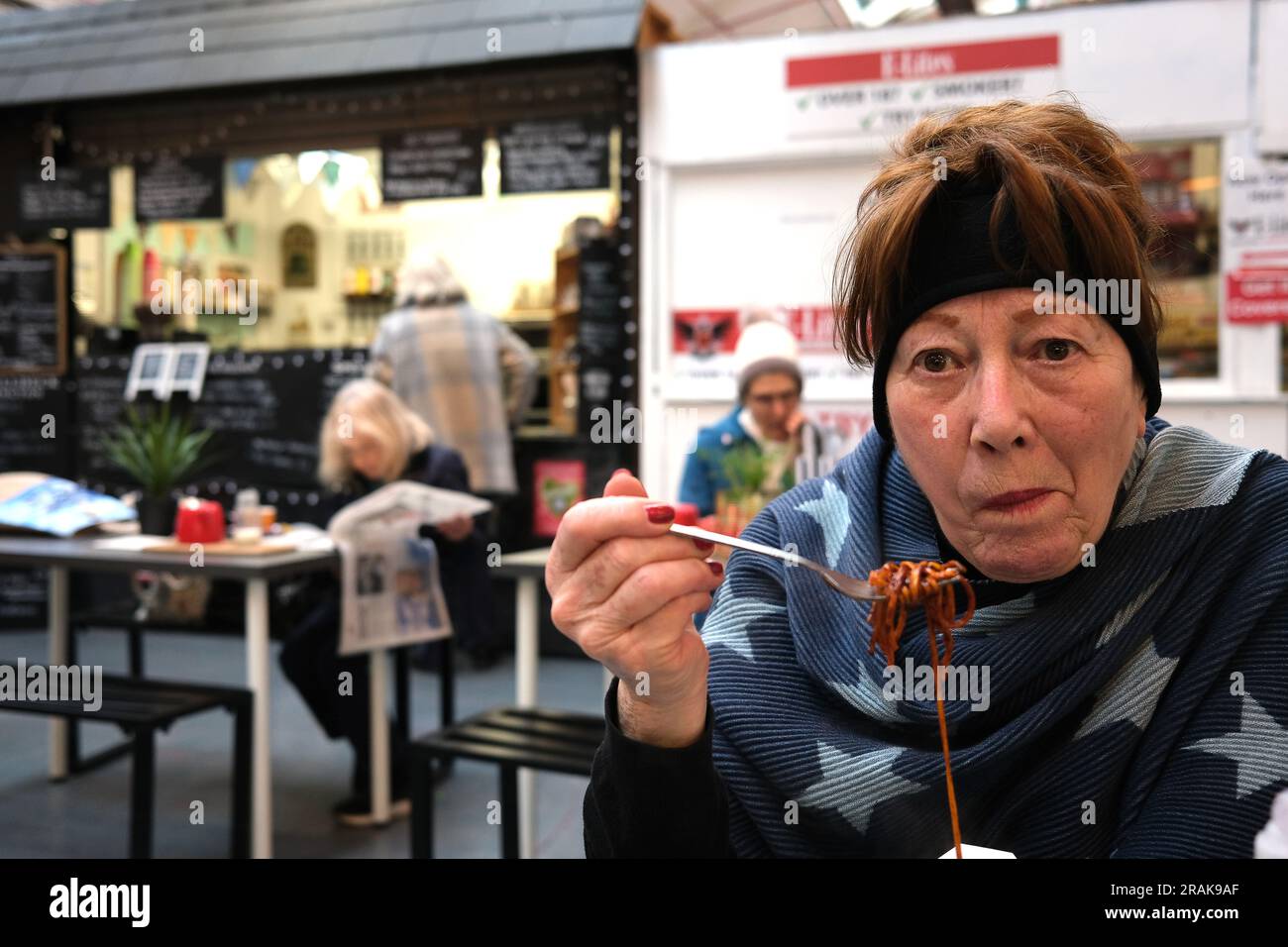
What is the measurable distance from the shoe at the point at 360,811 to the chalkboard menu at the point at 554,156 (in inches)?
142

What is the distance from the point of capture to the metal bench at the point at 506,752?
288 centimetres

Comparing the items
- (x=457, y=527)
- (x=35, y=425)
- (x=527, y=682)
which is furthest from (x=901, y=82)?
(x=35, y=425)

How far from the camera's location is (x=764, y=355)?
4.03m

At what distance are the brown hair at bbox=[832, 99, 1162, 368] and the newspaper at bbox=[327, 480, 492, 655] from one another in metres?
2.80

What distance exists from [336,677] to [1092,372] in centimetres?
365

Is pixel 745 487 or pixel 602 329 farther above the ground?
pixel 602 329

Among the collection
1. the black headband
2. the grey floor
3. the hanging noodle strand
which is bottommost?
the grey floor

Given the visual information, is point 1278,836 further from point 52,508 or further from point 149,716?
point 52,508

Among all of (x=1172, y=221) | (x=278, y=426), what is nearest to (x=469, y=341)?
(x=278, y=426)

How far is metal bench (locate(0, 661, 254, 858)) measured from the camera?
320cm

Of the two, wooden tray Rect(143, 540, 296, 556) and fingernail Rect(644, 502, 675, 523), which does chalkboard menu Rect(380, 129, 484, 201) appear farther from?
fingernail Rect(644, 502, 675, 523)

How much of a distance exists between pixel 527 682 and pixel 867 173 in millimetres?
3162

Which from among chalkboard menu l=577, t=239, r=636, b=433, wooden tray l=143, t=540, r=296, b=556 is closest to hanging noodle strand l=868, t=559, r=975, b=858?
wooden tray l=143, t=540, r=296, b=556

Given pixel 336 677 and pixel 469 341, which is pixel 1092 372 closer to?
pixel 336 677
